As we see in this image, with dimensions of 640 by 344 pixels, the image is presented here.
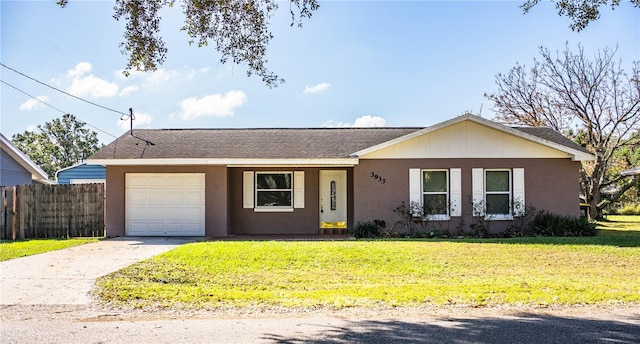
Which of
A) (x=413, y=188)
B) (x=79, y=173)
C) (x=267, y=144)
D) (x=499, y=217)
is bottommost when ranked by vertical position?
(x=499, y=217)

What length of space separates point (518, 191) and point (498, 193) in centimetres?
59

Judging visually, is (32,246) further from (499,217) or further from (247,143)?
(499,217)

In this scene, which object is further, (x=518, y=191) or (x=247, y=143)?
(x=247, y=143)

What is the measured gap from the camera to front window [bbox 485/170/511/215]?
1688cm

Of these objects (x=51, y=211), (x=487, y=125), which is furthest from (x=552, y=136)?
(x=51, y=211)

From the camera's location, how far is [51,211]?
55.4 feet

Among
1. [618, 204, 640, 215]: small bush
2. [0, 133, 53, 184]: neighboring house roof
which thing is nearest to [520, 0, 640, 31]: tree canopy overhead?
[0, 133, 53, 184]: neighboring house roof

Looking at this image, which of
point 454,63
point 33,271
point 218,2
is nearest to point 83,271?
point 33,271

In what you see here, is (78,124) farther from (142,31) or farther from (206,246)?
(142,31)

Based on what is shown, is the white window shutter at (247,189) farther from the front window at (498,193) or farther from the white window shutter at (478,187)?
the front window at (498,193)

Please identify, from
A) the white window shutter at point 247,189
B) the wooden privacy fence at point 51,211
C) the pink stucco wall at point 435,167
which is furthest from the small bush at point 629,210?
the wooden privacy fence at point 51,211

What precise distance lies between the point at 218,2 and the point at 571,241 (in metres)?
11.0

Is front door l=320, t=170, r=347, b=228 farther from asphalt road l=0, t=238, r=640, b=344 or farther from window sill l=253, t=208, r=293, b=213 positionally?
asphalt road l=0, t=238, r=640, b=344

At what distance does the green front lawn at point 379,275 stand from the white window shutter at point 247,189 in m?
4.10
